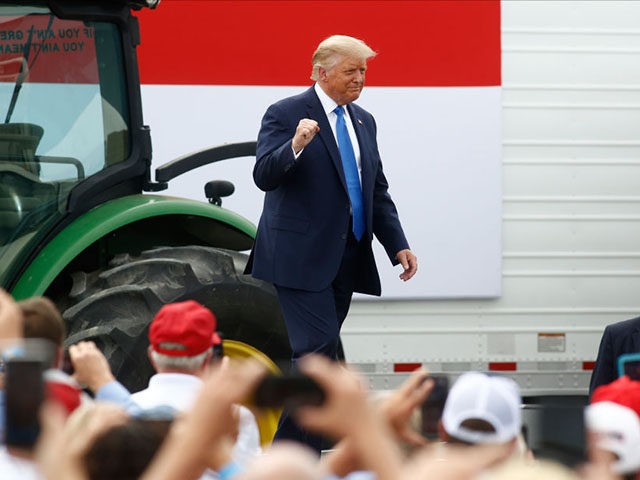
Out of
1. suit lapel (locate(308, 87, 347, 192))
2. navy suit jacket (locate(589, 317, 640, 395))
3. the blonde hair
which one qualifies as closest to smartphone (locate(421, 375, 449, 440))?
navy suit jacket (locate(589, 317, 640, 395))

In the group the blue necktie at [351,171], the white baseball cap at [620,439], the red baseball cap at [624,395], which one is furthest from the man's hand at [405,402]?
the blue necktie at [351,171]

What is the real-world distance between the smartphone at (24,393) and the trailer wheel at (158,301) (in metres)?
→ 2.64

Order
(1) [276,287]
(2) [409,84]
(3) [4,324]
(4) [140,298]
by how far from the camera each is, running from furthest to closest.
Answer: (2) [409,84] < (1) [276,287] < (4) [140,298] < (3) [4,324]

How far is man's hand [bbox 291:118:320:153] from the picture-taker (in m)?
5.34

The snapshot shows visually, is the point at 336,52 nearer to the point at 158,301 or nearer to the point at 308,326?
the point at 308,326

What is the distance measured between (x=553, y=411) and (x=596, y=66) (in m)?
4.89

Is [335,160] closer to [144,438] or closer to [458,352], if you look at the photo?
[458,352]

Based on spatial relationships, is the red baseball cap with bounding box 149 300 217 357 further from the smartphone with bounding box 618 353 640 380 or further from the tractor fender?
the tractor fender

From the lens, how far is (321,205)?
571 cm

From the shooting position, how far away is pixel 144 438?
2.71m

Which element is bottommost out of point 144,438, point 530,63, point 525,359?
point 525,359

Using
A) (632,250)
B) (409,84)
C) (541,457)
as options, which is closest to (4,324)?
(541,457)

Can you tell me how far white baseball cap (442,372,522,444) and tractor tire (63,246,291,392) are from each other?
7.87 feet

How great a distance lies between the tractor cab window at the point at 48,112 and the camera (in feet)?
17.7
